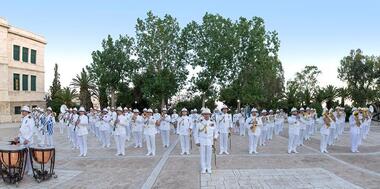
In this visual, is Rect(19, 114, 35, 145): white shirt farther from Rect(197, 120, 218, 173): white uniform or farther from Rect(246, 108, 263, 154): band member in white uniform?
Rect(246, 108, 263, 154): band member in white uniform

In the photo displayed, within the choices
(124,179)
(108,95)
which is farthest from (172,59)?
(124,179)

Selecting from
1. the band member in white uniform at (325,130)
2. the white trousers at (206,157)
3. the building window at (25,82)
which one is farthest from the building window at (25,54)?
the white trousers at (206,157)

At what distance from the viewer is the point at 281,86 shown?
58.6 m

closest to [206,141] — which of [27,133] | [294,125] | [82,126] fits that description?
[27,133]

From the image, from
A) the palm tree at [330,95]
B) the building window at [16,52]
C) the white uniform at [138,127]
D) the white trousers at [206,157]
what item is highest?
the building window at [16,52]

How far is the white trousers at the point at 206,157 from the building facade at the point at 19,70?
3830 cm

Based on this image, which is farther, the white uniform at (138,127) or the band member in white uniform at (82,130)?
the white uniform at (138,127)

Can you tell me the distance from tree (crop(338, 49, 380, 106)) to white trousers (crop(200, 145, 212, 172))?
4582 cm

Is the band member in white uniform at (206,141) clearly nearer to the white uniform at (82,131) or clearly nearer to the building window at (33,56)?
the white uniform at (82,131)

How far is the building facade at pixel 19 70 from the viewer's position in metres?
44.3

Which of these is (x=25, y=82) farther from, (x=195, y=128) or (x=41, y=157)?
(x=41, y=157)

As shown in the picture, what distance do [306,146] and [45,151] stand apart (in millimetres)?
12248

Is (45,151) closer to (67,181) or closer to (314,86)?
(67,181)

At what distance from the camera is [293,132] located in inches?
640
